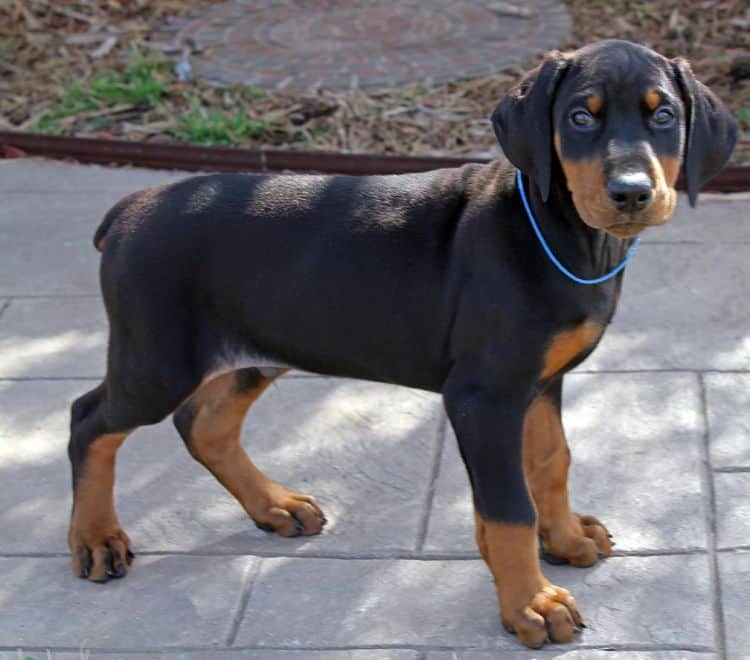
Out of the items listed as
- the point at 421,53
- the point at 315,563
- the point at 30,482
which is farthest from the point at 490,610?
the point at 421,53

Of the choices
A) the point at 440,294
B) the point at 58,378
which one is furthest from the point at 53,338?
the point at 440,294

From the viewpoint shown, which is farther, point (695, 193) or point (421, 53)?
point (421, 53)

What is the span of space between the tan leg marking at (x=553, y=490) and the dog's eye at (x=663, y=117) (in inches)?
41.7

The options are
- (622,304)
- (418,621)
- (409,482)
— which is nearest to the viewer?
(418,621)

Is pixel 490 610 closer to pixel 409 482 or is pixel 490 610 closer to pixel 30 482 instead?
pixel 409 482

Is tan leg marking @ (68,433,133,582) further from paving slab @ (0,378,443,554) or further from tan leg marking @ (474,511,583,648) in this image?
tan leg marking @ (474,511,583,648)

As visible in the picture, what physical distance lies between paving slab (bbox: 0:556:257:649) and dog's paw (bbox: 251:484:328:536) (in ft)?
0.58

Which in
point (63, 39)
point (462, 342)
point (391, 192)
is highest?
point (391, 192)

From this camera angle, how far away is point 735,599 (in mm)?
4180

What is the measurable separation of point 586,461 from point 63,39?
20.6 ft

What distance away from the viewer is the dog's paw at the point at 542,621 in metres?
4.02

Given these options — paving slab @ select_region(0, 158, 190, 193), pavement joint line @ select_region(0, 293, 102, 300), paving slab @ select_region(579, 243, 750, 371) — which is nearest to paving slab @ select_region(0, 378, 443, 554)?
pavement joint line @ select_region(0, 293, 102, 300)

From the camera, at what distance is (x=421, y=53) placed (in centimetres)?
906

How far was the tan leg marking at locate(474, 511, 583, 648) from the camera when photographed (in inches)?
157
